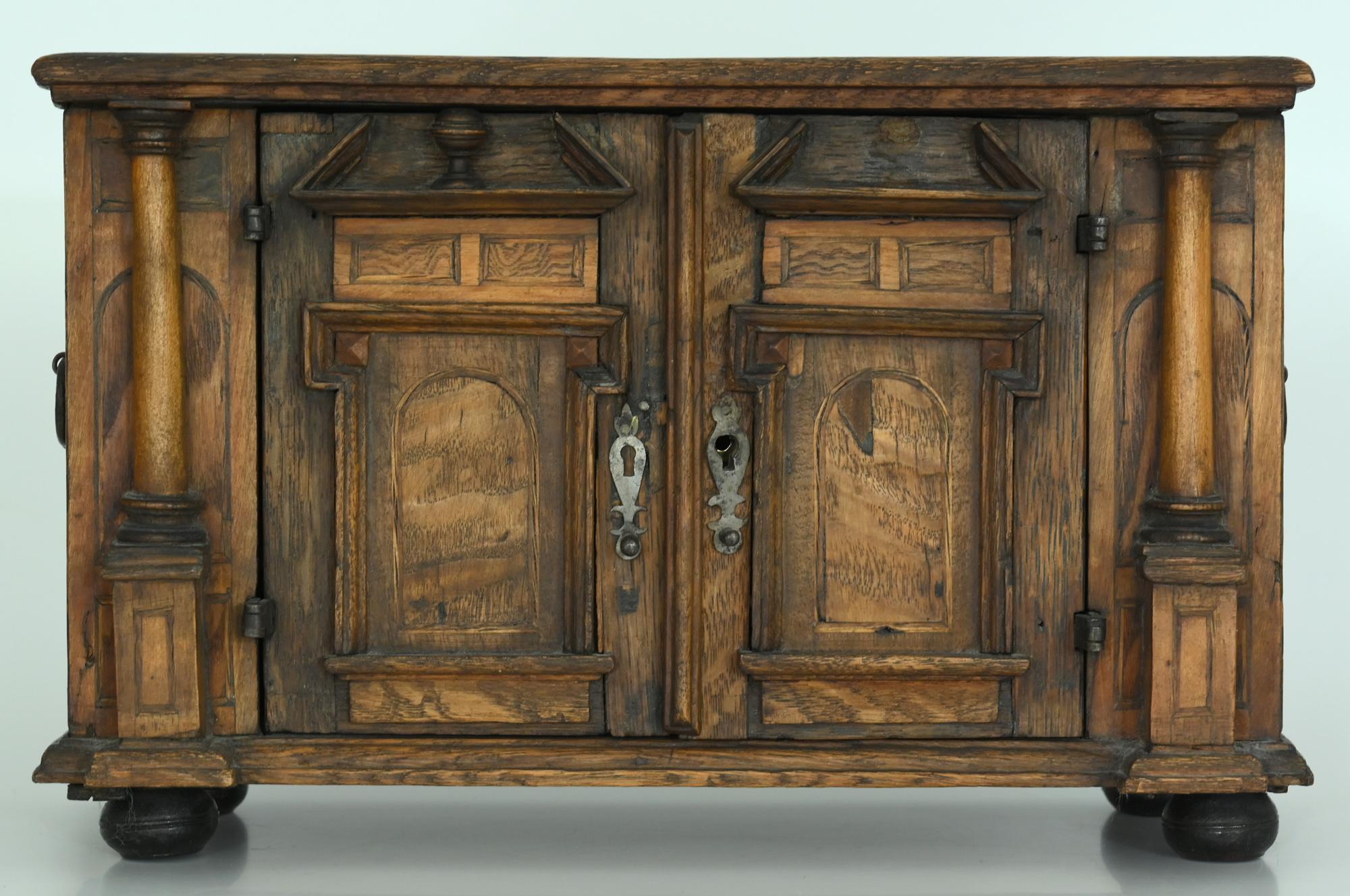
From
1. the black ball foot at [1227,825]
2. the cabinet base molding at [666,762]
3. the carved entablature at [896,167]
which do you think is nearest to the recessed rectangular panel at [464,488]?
the cabinet base molding at [666,762]

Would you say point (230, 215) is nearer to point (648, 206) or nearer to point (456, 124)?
point (456, 124)

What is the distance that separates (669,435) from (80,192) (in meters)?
1.18

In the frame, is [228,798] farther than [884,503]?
Yes

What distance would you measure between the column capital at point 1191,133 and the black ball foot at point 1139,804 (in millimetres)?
1339

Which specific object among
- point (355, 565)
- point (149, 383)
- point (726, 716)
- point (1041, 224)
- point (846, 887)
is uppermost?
point (1041, 224)

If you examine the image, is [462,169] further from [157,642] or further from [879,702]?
[879,702]

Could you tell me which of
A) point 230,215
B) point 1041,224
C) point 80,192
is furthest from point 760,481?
point 80,192

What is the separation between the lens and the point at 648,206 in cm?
419

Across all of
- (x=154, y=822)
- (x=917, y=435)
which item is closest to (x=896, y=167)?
(x=917, y=435)

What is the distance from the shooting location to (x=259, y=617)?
4191 millimetres

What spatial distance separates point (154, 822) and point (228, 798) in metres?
0.49

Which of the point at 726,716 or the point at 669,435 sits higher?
the point at 669,435

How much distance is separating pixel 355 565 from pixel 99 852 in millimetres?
787

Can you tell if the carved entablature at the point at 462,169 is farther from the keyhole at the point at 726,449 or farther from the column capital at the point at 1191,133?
the column capital at the point at 1191,133
